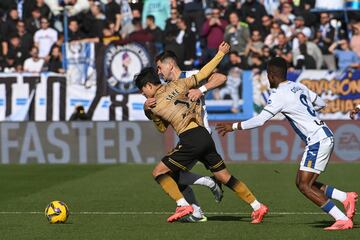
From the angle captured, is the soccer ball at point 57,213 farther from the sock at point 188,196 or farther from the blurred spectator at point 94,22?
the blurred spectator at point 94,22

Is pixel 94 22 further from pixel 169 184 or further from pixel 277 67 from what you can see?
pixel 277 67

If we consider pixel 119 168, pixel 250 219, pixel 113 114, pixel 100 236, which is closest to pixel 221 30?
pixel 113 114

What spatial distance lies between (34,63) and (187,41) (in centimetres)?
380

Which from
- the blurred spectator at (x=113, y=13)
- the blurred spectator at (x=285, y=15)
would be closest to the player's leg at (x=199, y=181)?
the blurred spectator at (x=285, y=15)

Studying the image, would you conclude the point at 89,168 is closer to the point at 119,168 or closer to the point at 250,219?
the point at 119,168

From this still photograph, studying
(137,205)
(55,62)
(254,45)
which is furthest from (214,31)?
(137,205)

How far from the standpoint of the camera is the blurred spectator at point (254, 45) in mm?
24547

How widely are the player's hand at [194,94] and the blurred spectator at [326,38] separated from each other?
1283cm

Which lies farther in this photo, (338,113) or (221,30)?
(221,30)

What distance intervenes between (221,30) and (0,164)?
6.18 meters

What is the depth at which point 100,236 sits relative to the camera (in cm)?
1112

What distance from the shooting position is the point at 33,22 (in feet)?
87.7

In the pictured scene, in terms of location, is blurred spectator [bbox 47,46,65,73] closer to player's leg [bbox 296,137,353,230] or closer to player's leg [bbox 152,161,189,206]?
player's leg [bbox 152,161,189,206]

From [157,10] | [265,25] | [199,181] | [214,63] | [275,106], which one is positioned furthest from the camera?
[157,10]
